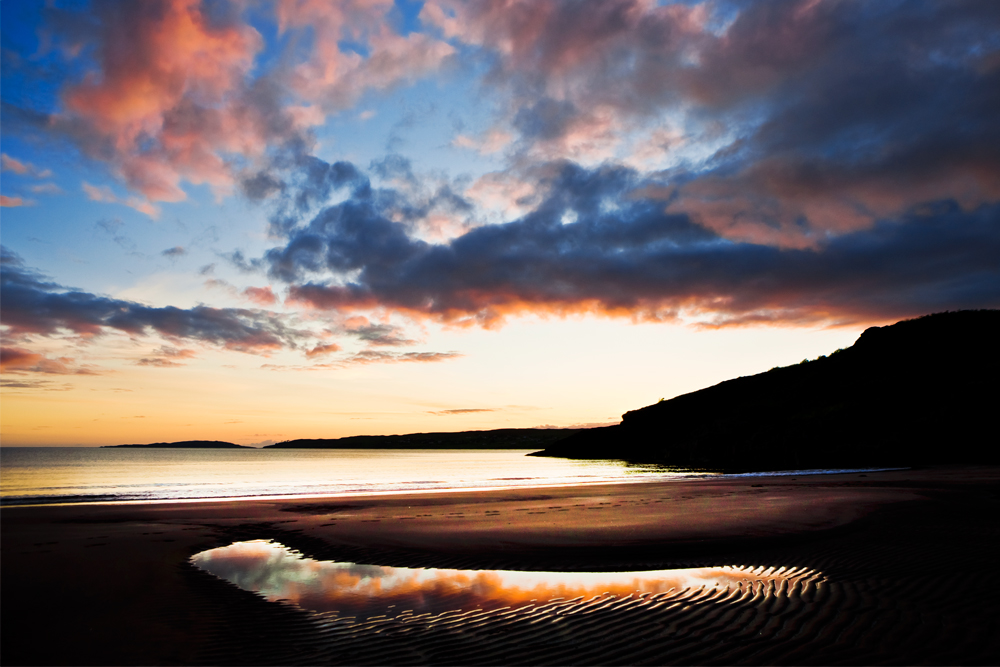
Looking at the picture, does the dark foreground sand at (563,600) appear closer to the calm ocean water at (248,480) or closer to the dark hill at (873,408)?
the calm ocean water at (248,480)

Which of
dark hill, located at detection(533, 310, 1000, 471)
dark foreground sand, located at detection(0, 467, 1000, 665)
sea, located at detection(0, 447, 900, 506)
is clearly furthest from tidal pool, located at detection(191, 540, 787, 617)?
dark hill, located at detection(533, 310, 1000, 471)

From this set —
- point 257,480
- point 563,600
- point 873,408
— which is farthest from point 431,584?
point 873,408

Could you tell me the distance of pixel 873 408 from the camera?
6278 cm

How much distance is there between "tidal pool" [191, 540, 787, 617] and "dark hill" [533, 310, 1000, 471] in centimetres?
5538

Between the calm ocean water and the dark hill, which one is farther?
the dark hill

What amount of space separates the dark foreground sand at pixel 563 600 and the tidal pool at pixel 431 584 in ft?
1.24

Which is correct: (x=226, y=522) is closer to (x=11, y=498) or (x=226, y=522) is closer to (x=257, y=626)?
(x=257, y=626)

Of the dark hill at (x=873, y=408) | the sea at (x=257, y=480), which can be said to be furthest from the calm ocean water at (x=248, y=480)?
the dark hill at (x=873, y=408)

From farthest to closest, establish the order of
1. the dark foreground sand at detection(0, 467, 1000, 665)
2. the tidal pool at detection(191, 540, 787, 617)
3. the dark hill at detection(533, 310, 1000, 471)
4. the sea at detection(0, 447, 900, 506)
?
the dark hill at detection(533, 310, 1000, 471), the sea at detection(0, 447, 900, 506), the tidal pool at detection(191, 540, 787, 617), the dark foreground sand at detection(0, 467, 1000, 665)

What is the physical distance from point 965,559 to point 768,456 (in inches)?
2227

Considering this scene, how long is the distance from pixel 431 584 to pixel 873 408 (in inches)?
2789

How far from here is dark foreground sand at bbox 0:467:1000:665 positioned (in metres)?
6.08

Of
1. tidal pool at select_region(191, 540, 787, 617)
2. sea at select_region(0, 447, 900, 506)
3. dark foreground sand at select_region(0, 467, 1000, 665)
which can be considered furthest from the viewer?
sea at select_region(0, 447, 900, 506)

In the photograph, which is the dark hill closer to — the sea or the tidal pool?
the sea
